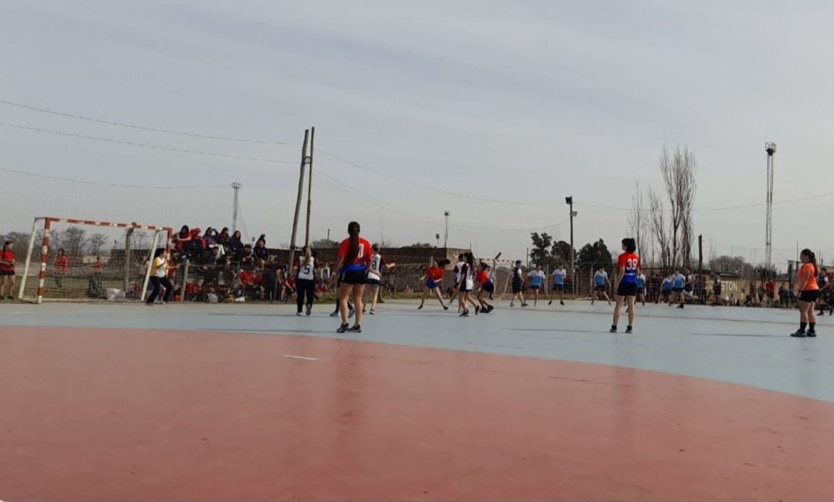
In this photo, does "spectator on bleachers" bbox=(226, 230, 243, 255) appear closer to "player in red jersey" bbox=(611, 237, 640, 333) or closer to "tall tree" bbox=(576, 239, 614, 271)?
"player in red jersey" bbox=(611, 237, 640, 333)

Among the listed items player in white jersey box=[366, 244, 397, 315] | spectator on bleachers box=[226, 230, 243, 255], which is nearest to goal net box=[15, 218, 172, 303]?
spectator on bleachers box=[226, 230, 243, 255]

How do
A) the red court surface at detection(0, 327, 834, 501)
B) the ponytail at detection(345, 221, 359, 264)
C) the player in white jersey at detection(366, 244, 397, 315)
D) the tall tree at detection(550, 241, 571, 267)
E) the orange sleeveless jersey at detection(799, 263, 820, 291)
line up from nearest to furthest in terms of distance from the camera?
the red court surface at detection(0, 327, 834, 501) → the ponytail at detection(345, 221, 359, 264) → the orange sleeveless jersey at detection(799, 263, 820, 291) → the player in white jersey at detection(366, 244, 397, 315) → the tall tree at detection(550, 241, 571, 267)

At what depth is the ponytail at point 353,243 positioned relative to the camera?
12.7 meters

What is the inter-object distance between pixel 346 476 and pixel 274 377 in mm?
3605

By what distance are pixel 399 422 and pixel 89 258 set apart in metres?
19.9

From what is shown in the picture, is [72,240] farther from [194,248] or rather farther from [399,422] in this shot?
[399,422]

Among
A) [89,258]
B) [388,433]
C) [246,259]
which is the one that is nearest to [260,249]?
[246,259]

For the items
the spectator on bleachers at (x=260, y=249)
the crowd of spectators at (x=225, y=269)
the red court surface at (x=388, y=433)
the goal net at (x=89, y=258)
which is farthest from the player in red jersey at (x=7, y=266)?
the red court surface at (x=388, y=433)

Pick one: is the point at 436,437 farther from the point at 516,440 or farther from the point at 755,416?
the point at 755,416

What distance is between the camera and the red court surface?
13.3 ft

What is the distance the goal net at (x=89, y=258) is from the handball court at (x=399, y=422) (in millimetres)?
11373

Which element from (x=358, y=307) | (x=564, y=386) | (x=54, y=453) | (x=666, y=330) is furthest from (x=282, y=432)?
(x=666, y=330)

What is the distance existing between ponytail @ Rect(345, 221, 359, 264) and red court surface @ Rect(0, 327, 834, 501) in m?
4.00

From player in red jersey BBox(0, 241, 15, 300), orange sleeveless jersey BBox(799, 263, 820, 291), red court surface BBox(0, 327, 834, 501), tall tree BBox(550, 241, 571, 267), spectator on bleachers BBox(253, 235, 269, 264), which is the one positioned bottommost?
red court surface BBox(0, 327, 834, 501)
